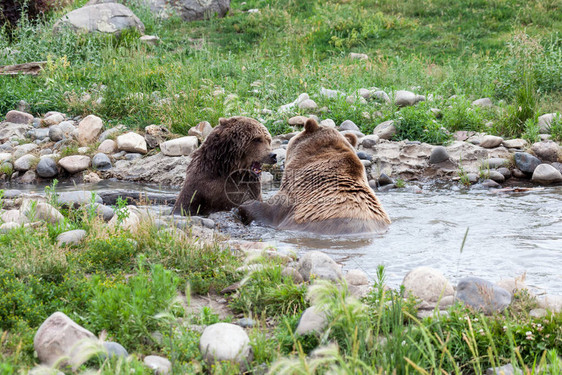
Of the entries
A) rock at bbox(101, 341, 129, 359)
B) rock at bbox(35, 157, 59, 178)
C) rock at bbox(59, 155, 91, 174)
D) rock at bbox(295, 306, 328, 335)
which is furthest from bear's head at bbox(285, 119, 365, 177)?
rock at bbox(35, 157, 59, 178)

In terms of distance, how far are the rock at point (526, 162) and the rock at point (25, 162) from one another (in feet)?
27.9

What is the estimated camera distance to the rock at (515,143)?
32.1 ft

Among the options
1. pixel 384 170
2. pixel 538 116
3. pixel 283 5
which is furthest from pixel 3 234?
pixel 283 5

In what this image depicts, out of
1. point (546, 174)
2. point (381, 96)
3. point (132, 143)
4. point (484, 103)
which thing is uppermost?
point (381, 96)

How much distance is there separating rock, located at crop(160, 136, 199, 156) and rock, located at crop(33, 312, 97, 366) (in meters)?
7.36

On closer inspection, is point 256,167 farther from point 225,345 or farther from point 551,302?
point 225,345

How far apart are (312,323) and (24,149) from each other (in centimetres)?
954

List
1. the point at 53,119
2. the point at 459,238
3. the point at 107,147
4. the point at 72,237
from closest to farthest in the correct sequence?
the point at 72,237, the point at 459,238, the point at 107,147, the point at 53,119

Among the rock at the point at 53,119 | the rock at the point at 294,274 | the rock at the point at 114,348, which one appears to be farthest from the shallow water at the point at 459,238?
the rock at the point at 53,119

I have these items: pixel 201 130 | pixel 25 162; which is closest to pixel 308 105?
pixel 201 130

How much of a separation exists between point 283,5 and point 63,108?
13993 mm

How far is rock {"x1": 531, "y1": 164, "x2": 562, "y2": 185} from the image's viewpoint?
884 centimetres

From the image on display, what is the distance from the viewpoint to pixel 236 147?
7297mm

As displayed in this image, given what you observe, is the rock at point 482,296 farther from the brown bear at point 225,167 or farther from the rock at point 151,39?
the rock at point 151,39
